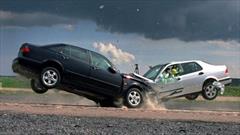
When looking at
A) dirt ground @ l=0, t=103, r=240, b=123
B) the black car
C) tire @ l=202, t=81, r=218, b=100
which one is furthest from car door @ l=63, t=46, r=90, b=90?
tire @ l=202, t=81, r=218, b=100

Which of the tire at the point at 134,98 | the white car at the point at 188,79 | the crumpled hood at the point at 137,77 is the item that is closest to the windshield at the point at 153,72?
the white car at the point at 188,79

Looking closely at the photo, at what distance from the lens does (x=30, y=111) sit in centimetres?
1343

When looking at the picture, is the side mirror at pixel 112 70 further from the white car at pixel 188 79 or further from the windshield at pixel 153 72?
the windshield at pixel 153 72

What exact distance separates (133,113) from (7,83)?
3119 centimetres

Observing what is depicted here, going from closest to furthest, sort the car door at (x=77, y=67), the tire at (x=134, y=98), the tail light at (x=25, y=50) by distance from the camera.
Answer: the tail light at (x=25, y=50), the car door at (x=77, y=67), the tire at (x=134, y=98)

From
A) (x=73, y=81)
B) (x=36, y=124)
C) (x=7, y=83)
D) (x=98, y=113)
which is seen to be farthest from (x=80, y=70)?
(x=7, y=83)

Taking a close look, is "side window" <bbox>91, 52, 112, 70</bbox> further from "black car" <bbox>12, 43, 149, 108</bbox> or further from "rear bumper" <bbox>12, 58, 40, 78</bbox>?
"rear bumper" <bbox>12, 58, 40, 78</bbox>

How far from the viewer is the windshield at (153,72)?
17644 mm

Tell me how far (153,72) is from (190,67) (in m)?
1.26

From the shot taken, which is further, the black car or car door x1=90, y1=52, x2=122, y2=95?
car door x1=90, y1=52, x2=122, y2=95

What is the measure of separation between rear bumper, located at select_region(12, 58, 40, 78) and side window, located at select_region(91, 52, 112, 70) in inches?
65.9

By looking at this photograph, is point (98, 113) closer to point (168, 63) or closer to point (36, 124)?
point (36, 124)

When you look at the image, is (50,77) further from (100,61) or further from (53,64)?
(100,61)

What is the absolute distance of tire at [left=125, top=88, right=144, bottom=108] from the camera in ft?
52.8
